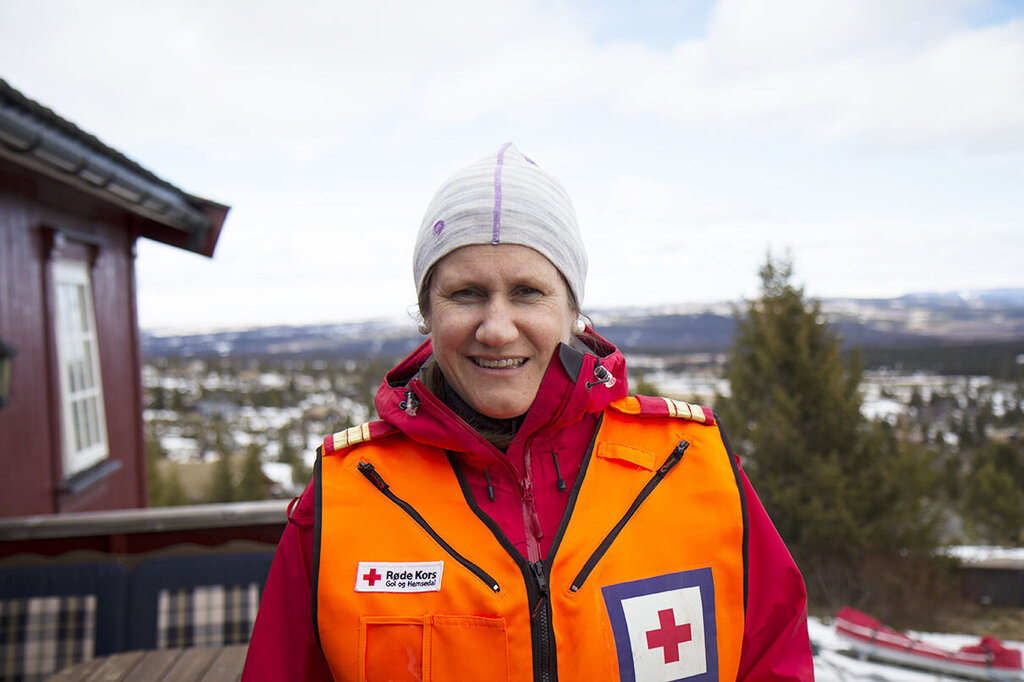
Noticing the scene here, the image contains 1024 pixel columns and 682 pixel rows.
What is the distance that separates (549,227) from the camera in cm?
138

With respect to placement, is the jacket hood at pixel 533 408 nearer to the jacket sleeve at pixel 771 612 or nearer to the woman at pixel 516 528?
the woman at pixel 516 528

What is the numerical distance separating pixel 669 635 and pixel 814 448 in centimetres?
1555

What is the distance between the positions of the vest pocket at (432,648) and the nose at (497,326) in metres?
0.52

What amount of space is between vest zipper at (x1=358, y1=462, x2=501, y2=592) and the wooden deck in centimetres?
140

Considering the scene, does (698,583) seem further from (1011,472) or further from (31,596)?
(1011,472)

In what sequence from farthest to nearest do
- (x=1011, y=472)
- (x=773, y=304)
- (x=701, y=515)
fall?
1. (x=1011, y=472)
2. (x=773, y=304)
3. (x=701, y=515)

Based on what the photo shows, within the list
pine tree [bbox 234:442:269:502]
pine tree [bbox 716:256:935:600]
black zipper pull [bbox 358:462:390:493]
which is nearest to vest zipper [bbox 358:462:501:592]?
black zipper pull [bbox 358:462:390:493]

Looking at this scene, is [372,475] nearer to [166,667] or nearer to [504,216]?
[504,216]

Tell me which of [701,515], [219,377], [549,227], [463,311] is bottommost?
[219,377]

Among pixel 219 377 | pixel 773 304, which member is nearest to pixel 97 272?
pixel 773 304

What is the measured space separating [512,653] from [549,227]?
2.66ft

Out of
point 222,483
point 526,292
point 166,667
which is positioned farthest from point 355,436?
point 222,483

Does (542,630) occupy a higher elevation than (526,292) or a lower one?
lower

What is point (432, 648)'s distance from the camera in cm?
129
